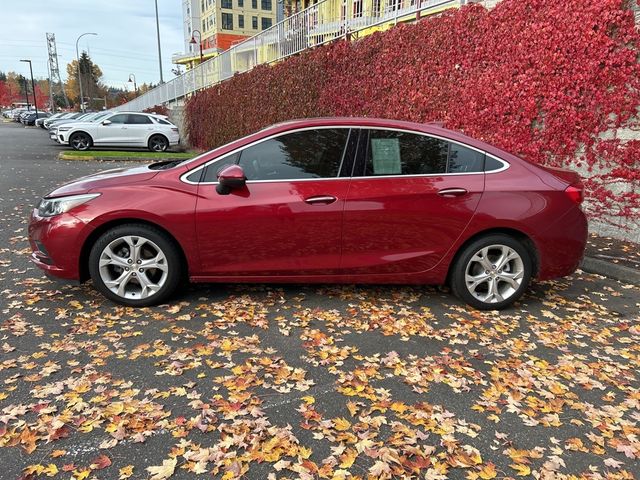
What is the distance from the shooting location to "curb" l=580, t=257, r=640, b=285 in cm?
528

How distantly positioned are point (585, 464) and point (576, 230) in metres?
2.34

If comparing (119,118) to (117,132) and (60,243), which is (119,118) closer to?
(117,132)

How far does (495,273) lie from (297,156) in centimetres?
204

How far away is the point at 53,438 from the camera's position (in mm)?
2562

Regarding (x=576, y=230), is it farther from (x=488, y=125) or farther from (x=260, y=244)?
(x=488, y=125)

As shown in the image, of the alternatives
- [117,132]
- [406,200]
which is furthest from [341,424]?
[117,132]

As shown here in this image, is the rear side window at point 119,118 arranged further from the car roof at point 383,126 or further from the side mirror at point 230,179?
the side mirror at point 230,179

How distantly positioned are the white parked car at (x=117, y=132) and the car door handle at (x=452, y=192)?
19190 millimetres

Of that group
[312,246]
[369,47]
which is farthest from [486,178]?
[369,47]

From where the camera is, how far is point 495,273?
4316 mm

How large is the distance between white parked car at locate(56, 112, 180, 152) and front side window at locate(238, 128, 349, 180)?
728 inches

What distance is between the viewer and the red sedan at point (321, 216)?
4.02m

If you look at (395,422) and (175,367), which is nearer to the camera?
(395,422)

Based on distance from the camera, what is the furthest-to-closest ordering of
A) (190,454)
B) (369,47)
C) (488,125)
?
(369,47) < (488,125) < (190,454)
